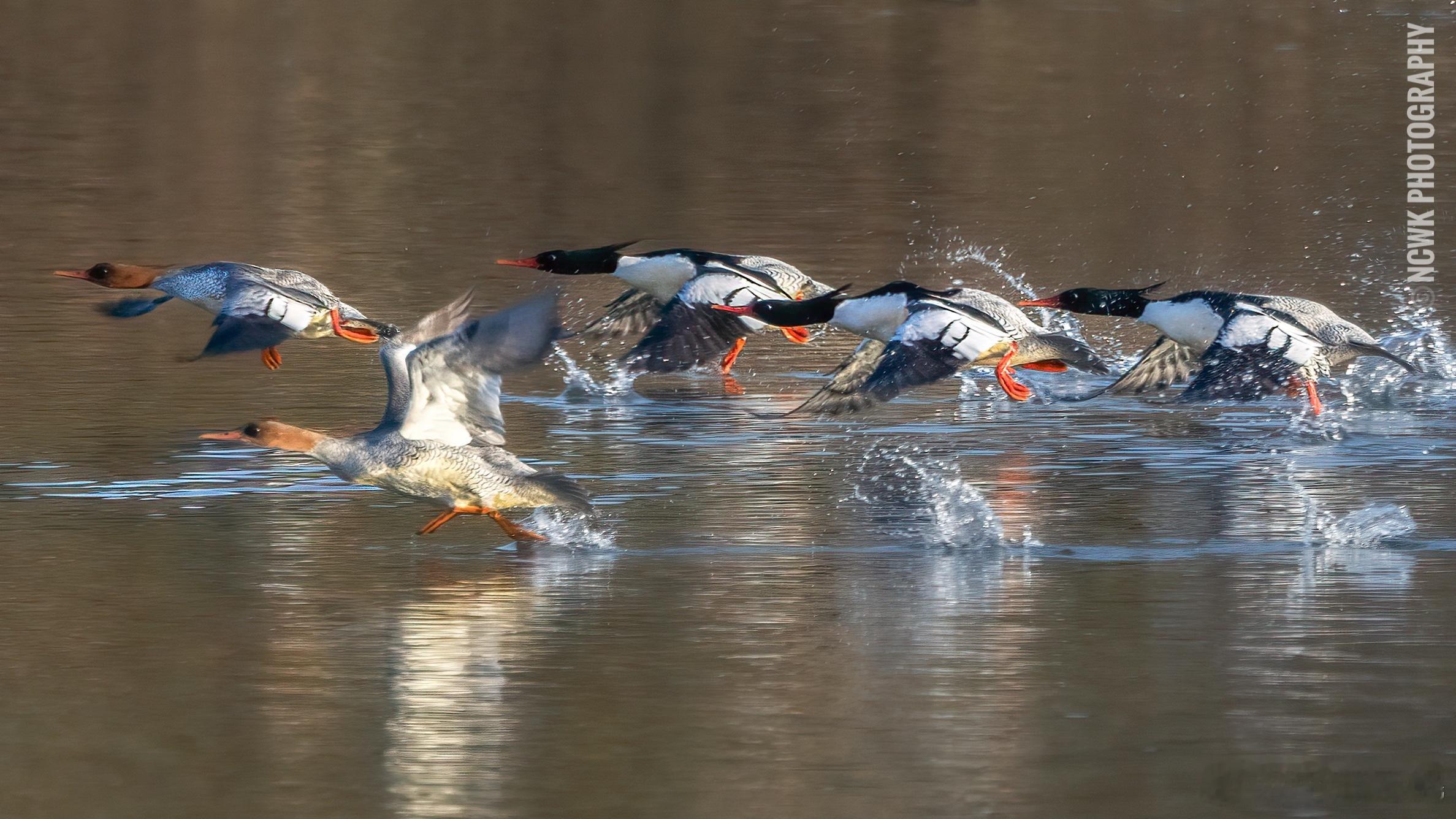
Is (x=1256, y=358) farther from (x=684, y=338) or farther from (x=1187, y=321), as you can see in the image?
(x=684, y=338)

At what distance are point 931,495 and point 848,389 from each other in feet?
4.56

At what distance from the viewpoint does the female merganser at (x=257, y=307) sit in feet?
31.2

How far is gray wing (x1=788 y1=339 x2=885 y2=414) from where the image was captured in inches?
397

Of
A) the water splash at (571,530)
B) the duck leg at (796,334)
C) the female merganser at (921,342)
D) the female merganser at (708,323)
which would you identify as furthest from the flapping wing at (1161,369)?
the water splash at (571,530)

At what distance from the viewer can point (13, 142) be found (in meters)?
22.7

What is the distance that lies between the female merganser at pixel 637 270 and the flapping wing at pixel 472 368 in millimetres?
4267

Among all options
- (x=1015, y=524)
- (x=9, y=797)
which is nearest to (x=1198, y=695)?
(x=1015, y=524)

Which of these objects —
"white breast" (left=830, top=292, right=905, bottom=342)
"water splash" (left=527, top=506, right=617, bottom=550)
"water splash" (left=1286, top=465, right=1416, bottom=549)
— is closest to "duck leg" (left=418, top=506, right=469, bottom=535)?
"water splash" (left=527, top=506, right=617, bottom=550)

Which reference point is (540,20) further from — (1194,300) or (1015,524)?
(1015,524)

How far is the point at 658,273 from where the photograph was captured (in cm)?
1260

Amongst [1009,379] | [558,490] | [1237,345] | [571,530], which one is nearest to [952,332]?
[1009,379]

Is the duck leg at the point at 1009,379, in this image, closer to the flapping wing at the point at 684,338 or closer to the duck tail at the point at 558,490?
the flapping wing at the point at 684,338

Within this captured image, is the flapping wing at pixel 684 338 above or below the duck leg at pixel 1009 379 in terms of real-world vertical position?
above

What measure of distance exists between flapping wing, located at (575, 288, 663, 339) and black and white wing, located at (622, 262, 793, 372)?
80cm
